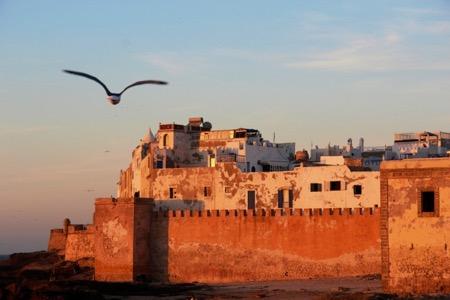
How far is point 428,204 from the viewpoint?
32688 millimetres

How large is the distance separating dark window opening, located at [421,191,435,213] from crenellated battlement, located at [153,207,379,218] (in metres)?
8.36

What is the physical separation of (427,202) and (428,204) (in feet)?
0.22

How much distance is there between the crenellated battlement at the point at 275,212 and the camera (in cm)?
4143

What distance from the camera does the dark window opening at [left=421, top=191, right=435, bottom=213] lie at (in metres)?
32.6

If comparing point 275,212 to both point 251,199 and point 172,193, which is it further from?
point 172,193

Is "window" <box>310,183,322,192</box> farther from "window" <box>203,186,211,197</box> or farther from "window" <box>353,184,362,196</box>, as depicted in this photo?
"window" <box>203,186,211,197</box>

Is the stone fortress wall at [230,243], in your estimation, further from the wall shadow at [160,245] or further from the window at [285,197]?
the window at [285,197]

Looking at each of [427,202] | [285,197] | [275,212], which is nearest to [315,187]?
[285,197]

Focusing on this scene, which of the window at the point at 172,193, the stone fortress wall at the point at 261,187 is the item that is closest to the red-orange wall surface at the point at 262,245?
the stone fortress wall at the point at 261,187

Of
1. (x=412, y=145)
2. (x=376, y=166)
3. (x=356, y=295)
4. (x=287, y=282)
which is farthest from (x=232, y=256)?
(x=412, y=145)

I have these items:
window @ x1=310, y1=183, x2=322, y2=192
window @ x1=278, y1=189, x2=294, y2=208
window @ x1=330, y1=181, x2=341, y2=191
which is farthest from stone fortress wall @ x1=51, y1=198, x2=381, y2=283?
window @ x1=330, y1=181, x2=341, y2=191

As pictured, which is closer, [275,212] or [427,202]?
[427,202]

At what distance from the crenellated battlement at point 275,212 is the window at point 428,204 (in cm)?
836

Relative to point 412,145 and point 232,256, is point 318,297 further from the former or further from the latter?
point 412,145
